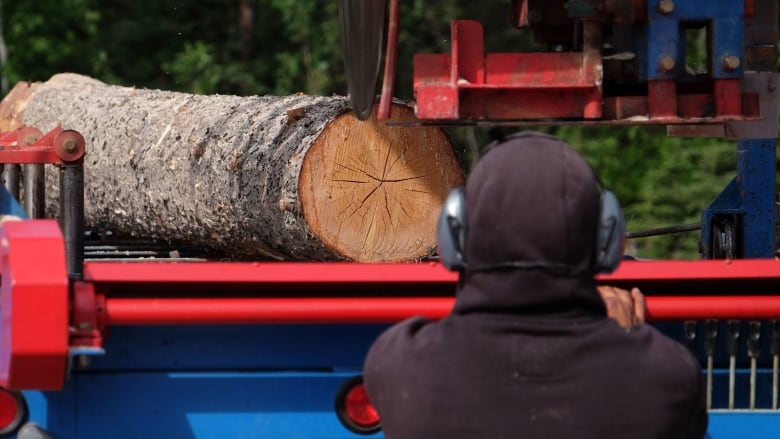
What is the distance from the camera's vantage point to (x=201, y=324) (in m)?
2.45

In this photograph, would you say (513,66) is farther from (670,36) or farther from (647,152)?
(647,152)

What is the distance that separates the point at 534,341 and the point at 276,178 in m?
2.44

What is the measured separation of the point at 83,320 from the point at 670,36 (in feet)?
5.67

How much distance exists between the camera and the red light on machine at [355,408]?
2555 millimetres

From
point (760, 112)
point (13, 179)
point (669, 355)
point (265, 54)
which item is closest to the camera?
point (669, 355)

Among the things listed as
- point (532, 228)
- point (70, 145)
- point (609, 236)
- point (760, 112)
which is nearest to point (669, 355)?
point (609, 236)

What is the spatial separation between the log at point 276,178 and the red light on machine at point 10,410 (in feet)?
5.95

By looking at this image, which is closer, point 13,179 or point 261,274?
point 261,274

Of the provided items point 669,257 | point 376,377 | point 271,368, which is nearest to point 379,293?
point 271,368

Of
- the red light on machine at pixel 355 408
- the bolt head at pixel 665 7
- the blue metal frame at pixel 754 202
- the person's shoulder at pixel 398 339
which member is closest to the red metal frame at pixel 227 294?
the red light on machine at pixel 355 408

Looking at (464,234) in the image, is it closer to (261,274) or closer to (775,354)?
(261,274)

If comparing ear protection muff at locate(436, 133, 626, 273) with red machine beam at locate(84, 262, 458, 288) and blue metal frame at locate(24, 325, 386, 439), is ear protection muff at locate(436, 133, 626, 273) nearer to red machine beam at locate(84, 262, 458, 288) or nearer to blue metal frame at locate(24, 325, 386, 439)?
red machine beam at locate(84, 262, 458, 288)

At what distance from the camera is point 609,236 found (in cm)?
212

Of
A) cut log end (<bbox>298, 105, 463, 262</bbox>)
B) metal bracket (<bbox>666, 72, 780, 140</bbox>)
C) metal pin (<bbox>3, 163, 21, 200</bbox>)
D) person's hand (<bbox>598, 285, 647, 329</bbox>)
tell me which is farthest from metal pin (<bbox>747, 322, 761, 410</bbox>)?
metal pin (<bbox>3, 163, 21, 200</bbox>)
